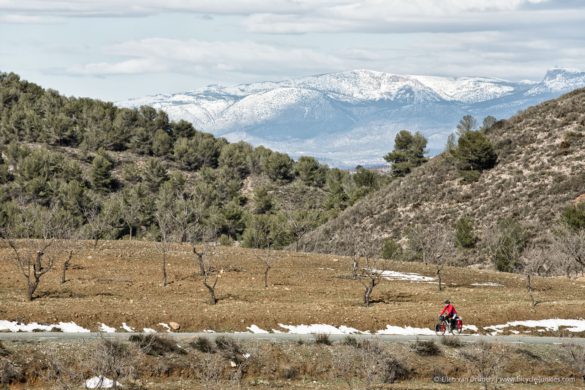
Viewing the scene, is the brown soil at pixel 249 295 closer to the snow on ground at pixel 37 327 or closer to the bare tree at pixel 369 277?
the snow on ground at pixel 37 327

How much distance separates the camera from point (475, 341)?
120 feet

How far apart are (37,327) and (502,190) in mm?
70031

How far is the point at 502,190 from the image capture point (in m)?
94.1

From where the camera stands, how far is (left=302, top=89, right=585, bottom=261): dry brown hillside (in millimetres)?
88000

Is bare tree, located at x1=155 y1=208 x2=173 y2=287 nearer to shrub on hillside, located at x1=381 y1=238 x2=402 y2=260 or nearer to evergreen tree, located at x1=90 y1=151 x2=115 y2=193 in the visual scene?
shrub on hillside, located at x1=381 y1=238 x2=402 y2=260

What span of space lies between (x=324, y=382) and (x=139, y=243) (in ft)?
138

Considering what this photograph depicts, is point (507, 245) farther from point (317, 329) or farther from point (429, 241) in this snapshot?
point (317, 329)

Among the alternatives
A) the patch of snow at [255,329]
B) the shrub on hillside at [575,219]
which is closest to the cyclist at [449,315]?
the patch of snow at [255,329]

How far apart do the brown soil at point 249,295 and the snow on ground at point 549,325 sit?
535 millimetres

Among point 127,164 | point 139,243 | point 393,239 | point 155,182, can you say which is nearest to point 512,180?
point 393,239

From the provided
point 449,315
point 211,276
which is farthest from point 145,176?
point 449,315

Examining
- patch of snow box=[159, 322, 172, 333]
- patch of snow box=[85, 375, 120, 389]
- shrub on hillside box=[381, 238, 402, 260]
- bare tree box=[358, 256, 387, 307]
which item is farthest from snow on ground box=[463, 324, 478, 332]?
shrub on hillside box=[381, 238, 402, 260]

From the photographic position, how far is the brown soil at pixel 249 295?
39.5 metres

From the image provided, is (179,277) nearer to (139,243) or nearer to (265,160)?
(139,243)
